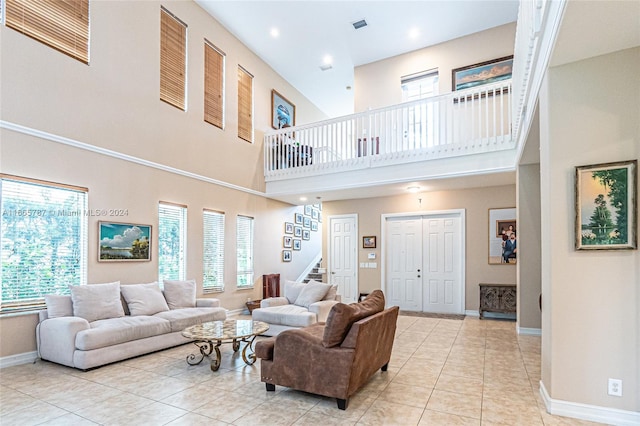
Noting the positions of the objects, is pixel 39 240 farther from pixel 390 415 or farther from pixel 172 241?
pixel 390 415

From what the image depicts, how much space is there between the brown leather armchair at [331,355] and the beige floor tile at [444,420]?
60cm

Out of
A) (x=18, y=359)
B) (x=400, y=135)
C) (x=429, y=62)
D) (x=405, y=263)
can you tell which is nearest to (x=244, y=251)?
(x=405, y=263)

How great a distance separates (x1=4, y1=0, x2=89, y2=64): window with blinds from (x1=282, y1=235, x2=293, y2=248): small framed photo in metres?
5.79

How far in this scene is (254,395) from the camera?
3.33m

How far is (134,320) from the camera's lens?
4602mm

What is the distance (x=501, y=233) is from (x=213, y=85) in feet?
21.9

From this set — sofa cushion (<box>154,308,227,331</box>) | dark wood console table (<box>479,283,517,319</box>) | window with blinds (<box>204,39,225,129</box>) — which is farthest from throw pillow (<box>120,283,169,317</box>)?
dark wood console table (<box>479,283,517,319</box>)

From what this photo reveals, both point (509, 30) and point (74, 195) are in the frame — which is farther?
point (509, 30)

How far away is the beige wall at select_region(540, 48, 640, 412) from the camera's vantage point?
109 inches

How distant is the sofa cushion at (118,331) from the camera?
3975mm

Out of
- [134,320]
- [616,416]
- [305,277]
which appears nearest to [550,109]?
Answer: [616,416]

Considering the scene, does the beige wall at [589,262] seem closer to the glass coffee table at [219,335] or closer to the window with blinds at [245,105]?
the glass coffee table at [219,335]

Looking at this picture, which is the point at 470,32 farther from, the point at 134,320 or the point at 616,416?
the point at 134,320

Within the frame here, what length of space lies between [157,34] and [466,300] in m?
7.82
